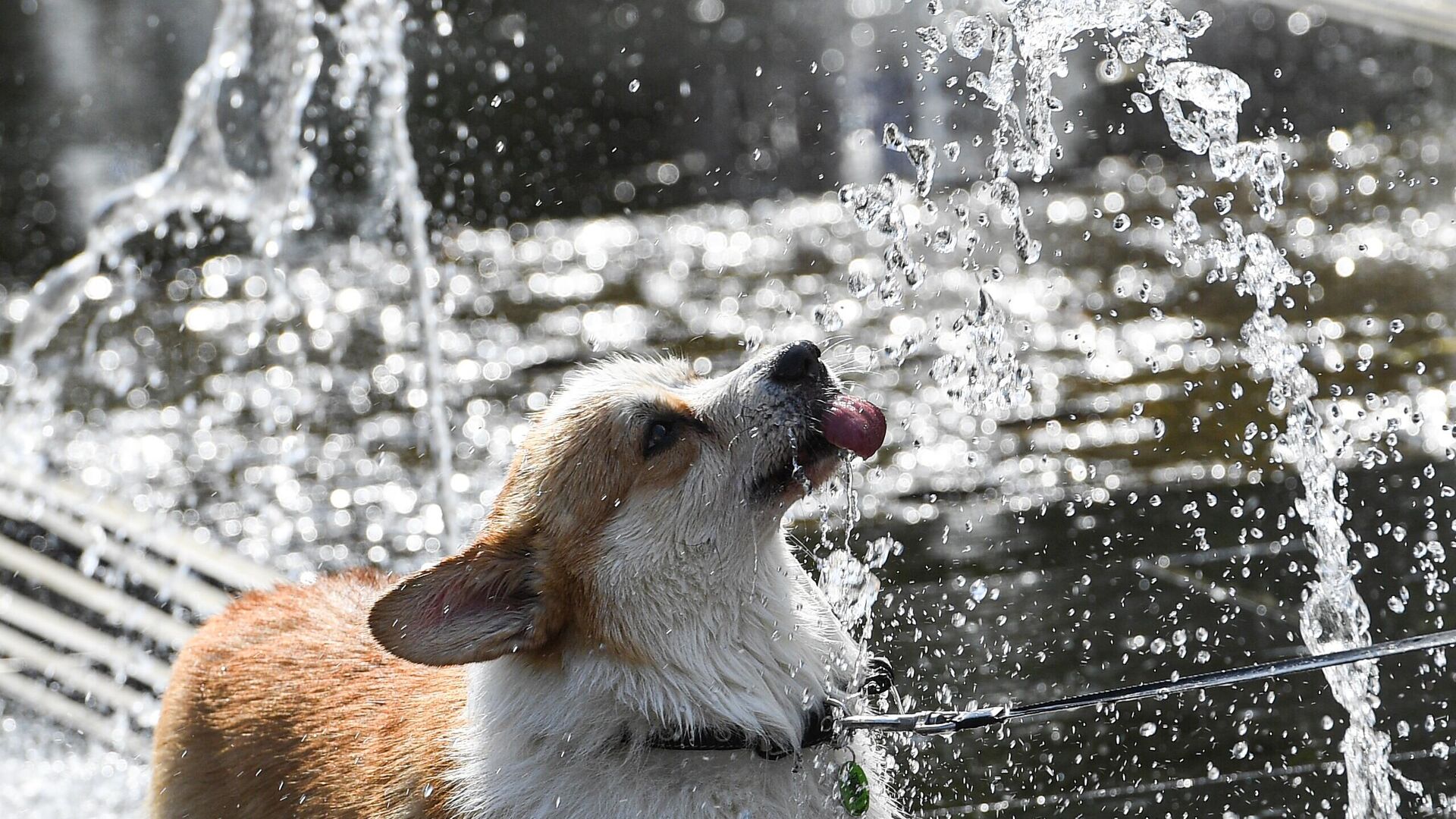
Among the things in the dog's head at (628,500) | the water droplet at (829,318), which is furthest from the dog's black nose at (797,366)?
the water droplet at (829,318)

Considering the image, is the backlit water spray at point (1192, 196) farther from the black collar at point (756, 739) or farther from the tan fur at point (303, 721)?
the tan fur at point (303, 721)

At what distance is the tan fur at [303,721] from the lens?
129 inches

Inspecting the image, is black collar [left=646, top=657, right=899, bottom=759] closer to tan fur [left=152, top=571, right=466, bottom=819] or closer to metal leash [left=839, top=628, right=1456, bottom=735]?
metal leash [left=839, top=628, right=1456, bottom=735]

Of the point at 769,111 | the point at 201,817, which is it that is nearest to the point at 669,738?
the point at 201,817

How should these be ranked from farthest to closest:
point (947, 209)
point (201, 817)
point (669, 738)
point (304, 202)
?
1. point (304, 202)
2. point (947, 209)
3. point (201, 817)
4. point (669, 738)

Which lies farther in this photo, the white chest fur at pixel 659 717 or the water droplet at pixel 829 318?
the water droplet at pixel 829 318

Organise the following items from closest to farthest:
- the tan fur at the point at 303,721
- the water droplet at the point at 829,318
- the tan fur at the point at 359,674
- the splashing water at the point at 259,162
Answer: the tan fur at the point at 359,674 < the tan fur at the point at 303,721 < the water droplet at the point at 829,318 < the splashing water at the point at 259,162

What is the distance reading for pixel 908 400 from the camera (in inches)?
290

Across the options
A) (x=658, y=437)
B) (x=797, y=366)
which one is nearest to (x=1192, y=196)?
(x=797, y=366)

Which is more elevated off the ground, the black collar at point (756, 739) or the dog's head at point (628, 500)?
the dog's head at point (628, 500)

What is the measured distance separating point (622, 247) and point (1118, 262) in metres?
3.00

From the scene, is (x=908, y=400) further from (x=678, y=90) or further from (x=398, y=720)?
(x=678, y=90)

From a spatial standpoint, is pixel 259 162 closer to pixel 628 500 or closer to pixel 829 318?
pixel 829 318

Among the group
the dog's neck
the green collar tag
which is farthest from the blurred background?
the green collar tag
